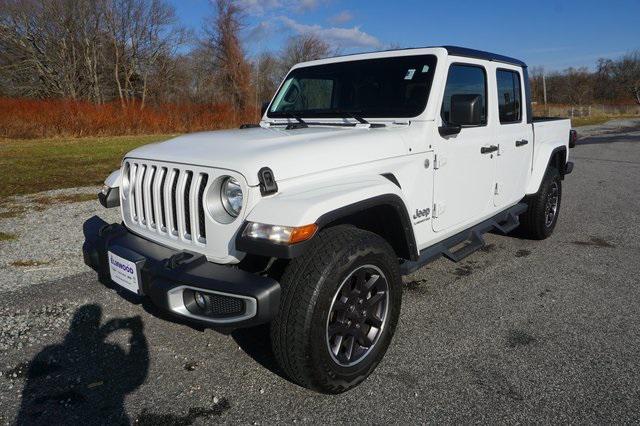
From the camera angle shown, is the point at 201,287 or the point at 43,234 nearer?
the point at 201,287

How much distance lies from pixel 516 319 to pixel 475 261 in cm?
141

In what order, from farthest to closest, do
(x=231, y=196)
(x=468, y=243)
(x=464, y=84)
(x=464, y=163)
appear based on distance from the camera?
(x=468, y=243), (x=464, y=84), (x=464, y=163), (x=231, y=196)

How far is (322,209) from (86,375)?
1831 millimetres

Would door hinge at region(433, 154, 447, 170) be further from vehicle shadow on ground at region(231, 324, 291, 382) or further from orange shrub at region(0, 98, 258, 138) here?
orange shrub at region(0, 98, 258, 138)

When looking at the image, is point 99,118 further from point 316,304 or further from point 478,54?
point 316,304

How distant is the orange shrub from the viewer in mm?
19797

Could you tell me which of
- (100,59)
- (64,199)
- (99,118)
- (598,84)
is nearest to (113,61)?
(100,59)

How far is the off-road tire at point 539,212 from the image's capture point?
5.34m

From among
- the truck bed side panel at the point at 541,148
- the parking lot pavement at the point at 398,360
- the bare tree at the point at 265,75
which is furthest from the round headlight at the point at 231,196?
the bare tree at the point at 265,75

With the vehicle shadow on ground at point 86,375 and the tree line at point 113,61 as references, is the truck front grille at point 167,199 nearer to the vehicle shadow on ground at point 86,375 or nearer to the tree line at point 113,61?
the vehicle shadow on ground at point 86,375

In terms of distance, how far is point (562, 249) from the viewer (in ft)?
17.6

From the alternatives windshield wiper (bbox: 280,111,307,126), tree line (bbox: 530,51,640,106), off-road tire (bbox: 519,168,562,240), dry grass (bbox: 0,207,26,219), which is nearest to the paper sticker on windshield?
windshield wiper (bbox: 280,111,307,126)

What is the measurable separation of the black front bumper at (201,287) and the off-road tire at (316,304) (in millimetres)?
131

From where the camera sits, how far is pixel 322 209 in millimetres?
2410
